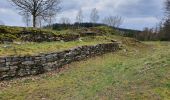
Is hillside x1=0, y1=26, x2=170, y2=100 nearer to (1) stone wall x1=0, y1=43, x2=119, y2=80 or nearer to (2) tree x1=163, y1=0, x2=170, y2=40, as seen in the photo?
(1) stone wall x1=0, y1=43, x2=119, y2=80

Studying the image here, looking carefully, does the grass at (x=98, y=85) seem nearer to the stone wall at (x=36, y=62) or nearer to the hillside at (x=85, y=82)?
the hillside at (x=85, y=82)

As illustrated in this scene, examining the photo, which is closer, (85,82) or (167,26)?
(85,82)

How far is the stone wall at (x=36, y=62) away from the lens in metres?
14.2

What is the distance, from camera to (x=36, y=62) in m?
15.8

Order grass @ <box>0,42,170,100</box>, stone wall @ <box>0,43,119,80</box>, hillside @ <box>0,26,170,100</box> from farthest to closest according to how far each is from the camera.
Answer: stone wall @ <box>0,43,119,80</box>
hillside @ <box>0,26,170,100</box>
grass @ <box>0,42,170,100</box>

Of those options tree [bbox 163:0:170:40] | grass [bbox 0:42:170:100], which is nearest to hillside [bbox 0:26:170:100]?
grass [bbox 0:42:170:100]

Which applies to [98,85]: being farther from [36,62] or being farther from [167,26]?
[167,26]

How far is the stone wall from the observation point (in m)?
14.2

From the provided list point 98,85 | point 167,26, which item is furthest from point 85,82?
point 167,26

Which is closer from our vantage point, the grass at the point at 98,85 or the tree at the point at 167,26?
the grass at the point at 98,85

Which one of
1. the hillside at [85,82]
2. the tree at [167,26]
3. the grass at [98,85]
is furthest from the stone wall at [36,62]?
the tree at [167,26]

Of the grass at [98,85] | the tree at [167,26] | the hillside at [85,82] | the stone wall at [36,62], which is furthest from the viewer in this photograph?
the tree at [167,26]

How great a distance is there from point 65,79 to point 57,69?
2.82m

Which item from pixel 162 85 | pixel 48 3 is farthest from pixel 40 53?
pixel 48 3
